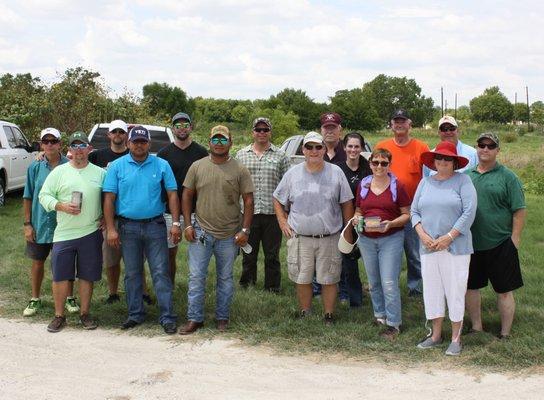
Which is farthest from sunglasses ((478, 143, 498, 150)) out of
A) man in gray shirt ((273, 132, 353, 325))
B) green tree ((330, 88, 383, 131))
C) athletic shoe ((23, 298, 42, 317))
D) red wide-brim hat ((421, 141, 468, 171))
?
green tree ((330, 88, 383, 131))

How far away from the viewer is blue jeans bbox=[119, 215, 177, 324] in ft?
18.9

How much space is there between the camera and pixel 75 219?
577 centimetres

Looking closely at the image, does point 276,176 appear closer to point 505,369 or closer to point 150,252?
point 150,252

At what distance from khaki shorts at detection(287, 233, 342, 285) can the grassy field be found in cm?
44

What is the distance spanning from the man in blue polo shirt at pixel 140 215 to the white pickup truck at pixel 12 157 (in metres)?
7.98

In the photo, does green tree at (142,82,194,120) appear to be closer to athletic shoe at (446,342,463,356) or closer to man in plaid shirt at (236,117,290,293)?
man in plaid shirt at (236,117,290,293)

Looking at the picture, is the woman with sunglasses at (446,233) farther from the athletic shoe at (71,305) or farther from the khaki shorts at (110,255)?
the athletic shoe at (71,305)

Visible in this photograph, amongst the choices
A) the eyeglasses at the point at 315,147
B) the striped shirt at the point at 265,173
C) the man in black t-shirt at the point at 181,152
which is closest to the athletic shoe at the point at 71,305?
the man in black t-shirt at the point at 181,152

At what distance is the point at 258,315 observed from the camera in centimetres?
618

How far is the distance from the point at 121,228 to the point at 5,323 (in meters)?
1.56

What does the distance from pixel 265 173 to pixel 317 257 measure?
1.36 meters

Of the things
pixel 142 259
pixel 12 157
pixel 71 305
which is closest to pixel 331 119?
pixel 142 259

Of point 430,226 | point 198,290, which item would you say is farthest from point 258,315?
point 430,226

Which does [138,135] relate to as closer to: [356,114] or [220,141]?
[220,141]
